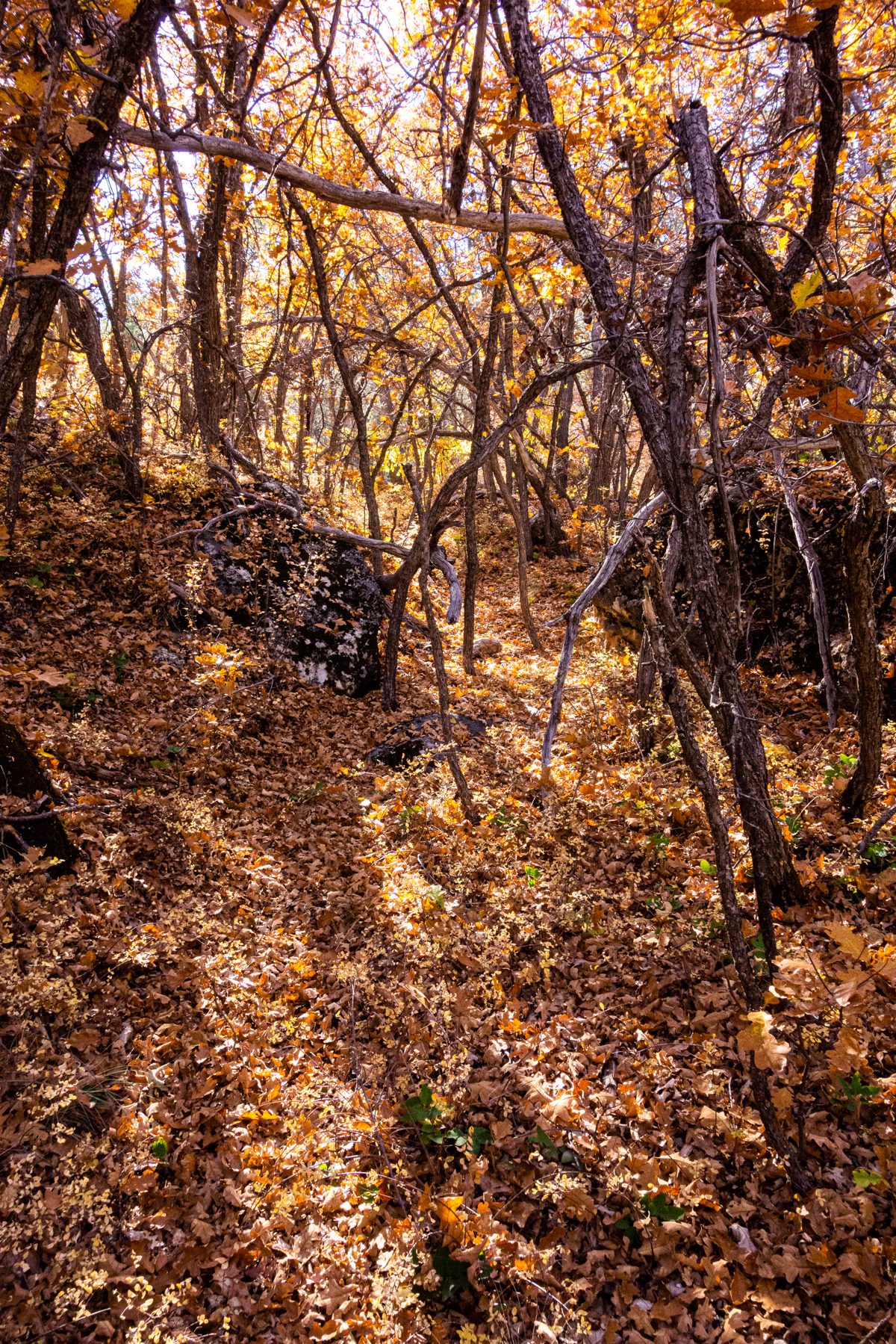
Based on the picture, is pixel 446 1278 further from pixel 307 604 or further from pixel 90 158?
pixel 307 604

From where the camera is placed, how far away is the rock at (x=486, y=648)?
10000 millimetres

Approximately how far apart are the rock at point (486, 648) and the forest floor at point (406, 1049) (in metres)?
3.82

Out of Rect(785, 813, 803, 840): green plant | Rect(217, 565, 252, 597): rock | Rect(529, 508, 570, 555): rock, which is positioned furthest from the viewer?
Rect(529, 508, 570, 555): rock

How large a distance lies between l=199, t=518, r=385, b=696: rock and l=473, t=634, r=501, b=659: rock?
1.94 m

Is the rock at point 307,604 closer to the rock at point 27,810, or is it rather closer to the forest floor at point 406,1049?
the forest floor at point 406,1049

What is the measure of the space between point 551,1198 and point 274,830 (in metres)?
3.30

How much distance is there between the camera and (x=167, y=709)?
6.02 m

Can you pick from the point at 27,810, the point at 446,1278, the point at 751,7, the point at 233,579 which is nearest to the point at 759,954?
the point at 446,1278

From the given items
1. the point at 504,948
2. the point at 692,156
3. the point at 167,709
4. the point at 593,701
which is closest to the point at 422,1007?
the point at 504,948

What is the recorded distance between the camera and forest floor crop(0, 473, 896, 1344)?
2713mm

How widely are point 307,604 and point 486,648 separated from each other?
3265 millimetres

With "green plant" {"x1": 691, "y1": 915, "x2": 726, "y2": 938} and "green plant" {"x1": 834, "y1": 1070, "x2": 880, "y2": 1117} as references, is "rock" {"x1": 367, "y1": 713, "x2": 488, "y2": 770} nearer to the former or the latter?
"green plant" {"x1": 691, "y1": 915, "x2": 726, "y2": 938}

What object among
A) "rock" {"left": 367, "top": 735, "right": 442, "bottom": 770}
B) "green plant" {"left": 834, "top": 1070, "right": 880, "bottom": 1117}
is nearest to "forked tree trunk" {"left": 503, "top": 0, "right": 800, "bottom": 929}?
"green plant" {"left": 834, "top": 1070, "right": 880, "bottom": 1117}

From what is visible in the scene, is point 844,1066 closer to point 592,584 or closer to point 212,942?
point 592,584
